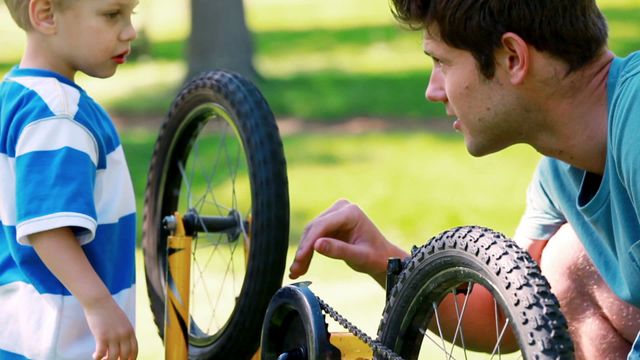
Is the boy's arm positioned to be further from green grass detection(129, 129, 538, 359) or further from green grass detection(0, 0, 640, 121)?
green grass detection(0, 0, 640, 121)

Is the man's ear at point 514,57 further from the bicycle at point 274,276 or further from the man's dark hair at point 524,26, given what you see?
the bicycle at point 274,276

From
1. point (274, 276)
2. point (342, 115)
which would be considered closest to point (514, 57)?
point (274, 276)

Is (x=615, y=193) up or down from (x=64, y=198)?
up

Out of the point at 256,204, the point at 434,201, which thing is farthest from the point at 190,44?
the point at 256,204

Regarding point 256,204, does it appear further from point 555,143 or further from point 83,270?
point 555,143

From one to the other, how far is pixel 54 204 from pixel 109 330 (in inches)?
12.3

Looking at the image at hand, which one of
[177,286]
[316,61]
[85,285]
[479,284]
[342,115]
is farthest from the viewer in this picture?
[316,61]

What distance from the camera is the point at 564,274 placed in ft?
9.83

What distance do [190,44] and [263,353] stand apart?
10.2 metres

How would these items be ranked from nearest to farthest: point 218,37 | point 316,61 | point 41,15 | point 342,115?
point 41,15
point 342,115
point 218,37
point 316,61

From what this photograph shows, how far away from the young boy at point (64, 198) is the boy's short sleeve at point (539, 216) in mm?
1007

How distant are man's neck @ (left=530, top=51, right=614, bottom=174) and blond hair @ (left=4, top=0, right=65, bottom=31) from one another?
1.20 metres

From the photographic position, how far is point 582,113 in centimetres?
250

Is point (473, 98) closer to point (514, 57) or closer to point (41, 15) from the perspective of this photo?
point (514, 57)
